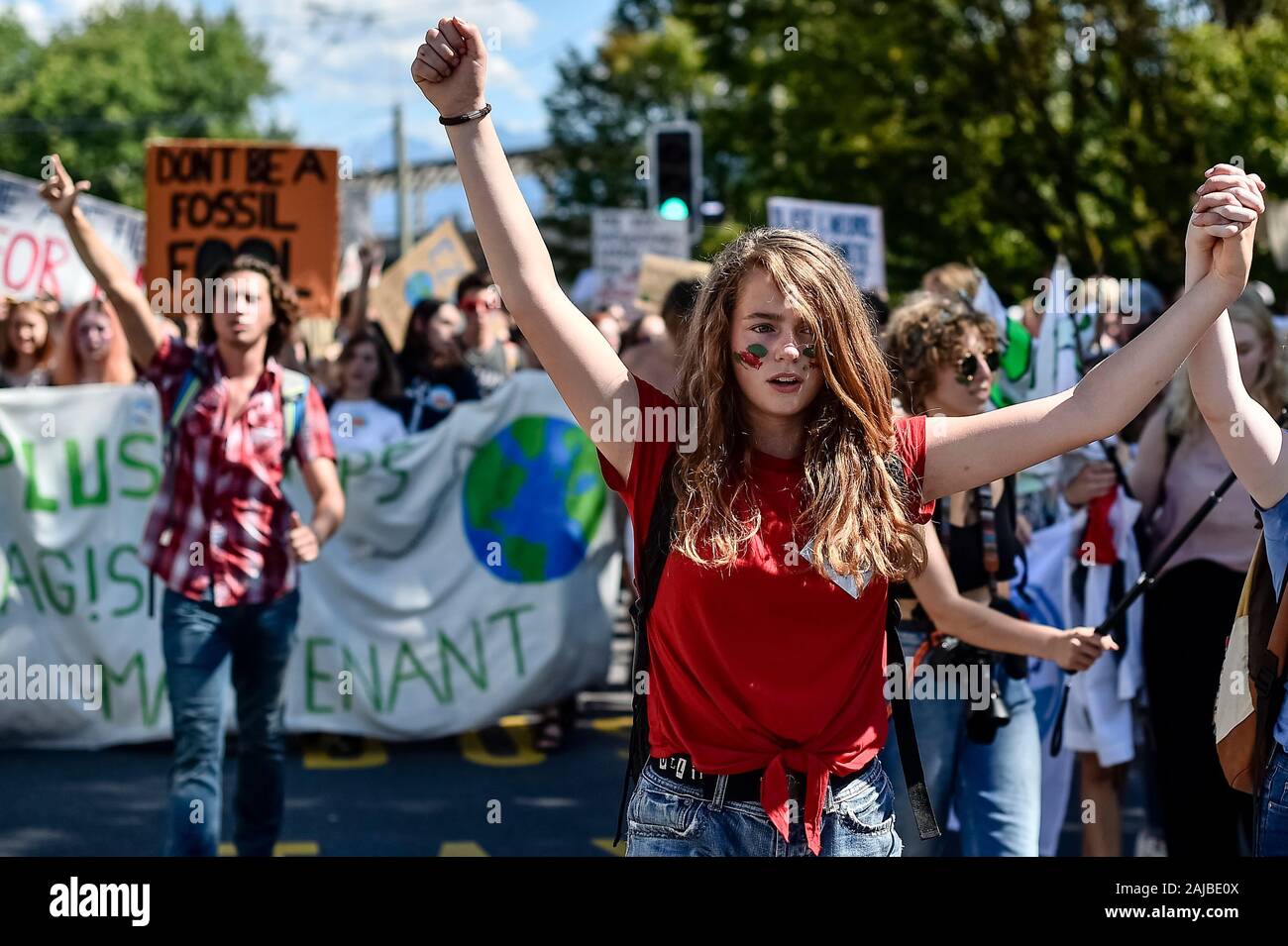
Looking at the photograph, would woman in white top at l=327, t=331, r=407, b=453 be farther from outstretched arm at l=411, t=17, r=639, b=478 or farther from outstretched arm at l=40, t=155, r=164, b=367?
outstretched arm at l=411, t=17, r=639, b=478

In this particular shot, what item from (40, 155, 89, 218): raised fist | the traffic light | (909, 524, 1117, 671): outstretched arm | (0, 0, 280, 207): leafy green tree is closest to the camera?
(909, 524, 1117, 671): outstretched arm

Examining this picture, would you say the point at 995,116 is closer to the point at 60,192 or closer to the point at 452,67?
the point at 60,192

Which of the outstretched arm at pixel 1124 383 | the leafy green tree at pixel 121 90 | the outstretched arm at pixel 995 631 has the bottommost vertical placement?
the outstretched arm at pixel 995 631

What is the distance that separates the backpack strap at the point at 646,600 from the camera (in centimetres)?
271

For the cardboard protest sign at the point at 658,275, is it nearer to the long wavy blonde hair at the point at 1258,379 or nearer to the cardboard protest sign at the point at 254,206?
the cardboard protest sign at the point at 254,206

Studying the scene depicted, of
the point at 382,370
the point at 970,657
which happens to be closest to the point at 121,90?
the point at 382,370

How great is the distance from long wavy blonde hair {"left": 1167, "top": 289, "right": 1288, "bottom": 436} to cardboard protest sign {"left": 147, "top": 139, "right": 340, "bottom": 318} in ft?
18.2

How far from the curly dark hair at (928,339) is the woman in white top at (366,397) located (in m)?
4.26

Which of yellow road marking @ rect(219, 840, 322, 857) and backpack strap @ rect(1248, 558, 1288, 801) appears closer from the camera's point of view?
backpack strap @ rect(1248, 558, 1288, 801)

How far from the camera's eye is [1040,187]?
67.4 feet

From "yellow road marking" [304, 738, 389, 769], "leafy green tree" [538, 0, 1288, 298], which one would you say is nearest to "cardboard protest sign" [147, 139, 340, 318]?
"yellow road marking" [304, 738, 389, 769]

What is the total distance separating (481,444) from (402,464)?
0.41 m

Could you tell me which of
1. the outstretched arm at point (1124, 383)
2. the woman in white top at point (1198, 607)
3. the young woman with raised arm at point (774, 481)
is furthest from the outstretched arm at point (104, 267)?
the woman in white top at point (1198, 607)

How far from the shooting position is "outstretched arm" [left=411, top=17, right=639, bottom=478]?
2.65 m
